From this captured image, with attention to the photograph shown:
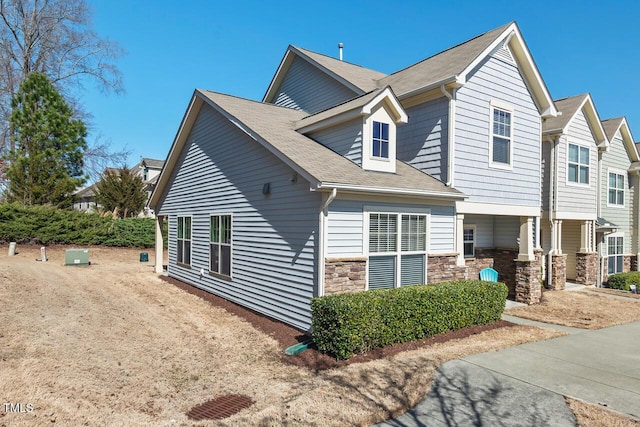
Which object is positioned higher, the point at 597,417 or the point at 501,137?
the point at 501,137

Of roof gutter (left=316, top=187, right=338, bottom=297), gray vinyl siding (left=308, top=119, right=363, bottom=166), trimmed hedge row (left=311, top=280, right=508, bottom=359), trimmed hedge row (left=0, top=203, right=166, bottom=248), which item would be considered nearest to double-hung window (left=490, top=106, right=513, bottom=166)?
trimmed hedge row (left=311, top=280, right=508, bottom=359)

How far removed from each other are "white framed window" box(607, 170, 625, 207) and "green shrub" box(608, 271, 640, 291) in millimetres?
3866

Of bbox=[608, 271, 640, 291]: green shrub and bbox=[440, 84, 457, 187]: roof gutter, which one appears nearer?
bbox=[440, 84, 457, 187]: roof gutter

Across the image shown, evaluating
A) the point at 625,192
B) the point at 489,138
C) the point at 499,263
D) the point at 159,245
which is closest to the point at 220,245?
the point at 159,245

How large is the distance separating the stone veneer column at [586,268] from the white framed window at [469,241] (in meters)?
6.69

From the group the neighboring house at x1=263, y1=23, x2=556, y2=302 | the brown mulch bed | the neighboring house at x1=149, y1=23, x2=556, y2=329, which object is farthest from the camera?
the neighboring house at x1=263, y1=23, x2=556, y2=302

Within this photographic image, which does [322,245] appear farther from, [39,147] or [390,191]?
[39,147]

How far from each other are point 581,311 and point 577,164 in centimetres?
652

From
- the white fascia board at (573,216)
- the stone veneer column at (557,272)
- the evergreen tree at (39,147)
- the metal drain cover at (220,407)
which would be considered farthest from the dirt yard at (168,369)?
the evergreen tree at (39,147)

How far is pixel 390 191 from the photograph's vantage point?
843 centimetres

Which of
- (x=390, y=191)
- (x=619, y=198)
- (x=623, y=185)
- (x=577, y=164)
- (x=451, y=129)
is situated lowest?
(x=390, y=191)

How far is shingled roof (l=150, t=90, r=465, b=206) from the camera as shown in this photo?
8.09 m

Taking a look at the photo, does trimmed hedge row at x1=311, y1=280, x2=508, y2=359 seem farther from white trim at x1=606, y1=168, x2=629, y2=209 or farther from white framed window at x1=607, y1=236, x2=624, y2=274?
white trim at x1=606, y1=168, x2=629, y2=209

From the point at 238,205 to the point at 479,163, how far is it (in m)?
6.83
